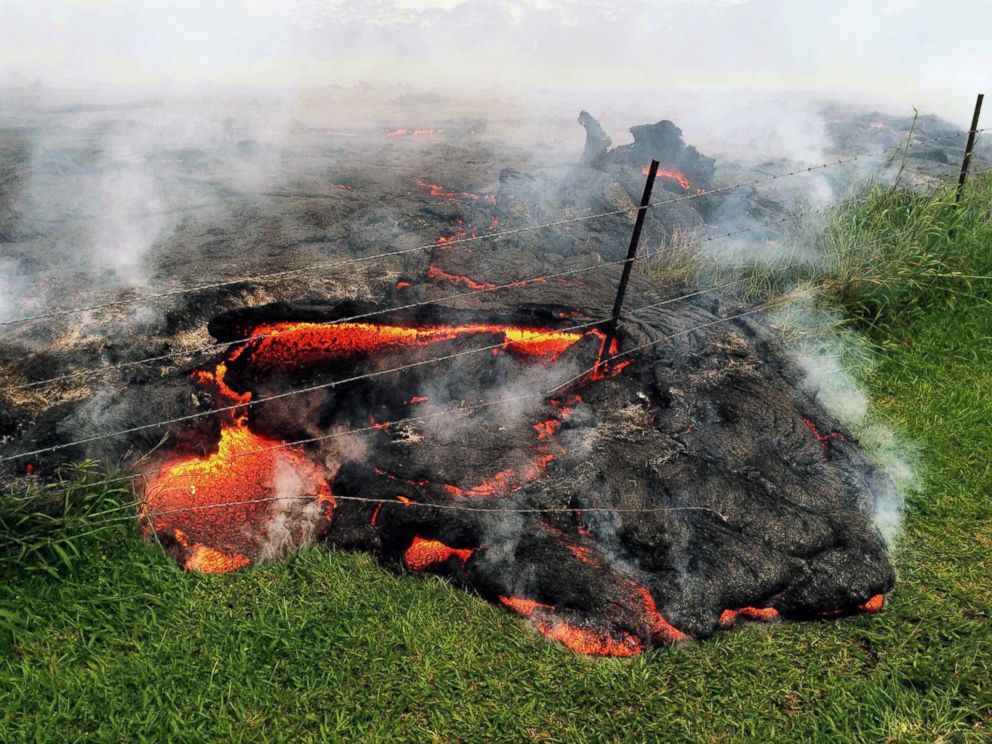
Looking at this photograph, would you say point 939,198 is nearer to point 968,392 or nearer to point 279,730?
point 968,392

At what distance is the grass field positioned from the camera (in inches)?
102

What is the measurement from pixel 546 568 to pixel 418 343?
181cm

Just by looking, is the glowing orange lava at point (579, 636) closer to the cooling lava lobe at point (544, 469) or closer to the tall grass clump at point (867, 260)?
the cooling lava lobe at point (544, 469)

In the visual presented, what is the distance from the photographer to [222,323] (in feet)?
13.5

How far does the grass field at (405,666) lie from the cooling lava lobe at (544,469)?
146mm

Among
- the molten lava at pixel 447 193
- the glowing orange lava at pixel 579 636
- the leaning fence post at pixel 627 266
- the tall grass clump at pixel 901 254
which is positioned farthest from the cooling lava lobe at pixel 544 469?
the molten lava at pixel 447 193

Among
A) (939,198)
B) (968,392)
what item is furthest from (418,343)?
(939,198)

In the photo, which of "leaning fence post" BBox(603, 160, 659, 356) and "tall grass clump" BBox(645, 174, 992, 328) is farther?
"tall grass clump" BBox(645, 174, 992, 328)

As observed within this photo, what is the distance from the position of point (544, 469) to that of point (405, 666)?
1247mm

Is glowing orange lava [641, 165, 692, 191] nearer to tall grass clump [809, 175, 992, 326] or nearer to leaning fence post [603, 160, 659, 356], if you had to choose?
tall grass clump [809, 175, 992, 326]

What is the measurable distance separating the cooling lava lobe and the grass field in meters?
0.15

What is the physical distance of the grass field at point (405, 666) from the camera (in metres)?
2.60

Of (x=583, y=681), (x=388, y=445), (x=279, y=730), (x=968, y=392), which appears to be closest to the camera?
(x=279, y=730)

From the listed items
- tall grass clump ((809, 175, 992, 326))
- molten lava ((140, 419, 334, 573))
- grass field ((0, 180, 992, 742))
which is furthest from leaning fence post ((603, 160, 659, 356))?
tall grass clump ((809, 175, 992, 326))
